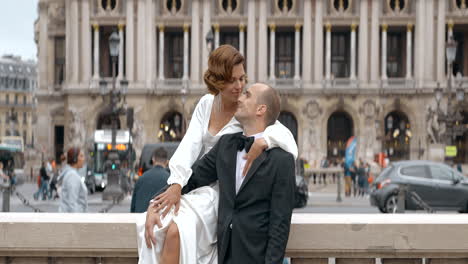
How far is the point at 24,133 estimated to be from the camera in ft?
429

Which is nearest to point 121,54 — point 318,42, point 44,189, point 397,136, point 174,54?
point 174,54

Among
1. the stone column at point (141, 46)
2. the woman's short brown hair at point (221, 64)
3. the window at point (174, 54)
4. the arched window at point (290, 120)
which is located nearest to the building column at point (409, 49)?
the arched window at point (290, 120)

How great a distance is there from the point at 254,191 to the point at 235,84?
0.80m

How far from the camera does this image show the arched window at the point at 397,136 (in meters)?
61.6

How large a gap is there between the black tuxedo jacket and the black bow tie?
102 millimetres

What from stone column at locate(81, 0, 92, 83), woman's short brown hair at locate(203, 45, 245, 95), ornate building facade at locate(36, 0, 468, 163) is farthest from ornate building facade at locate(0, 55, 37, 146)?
woman's short brown hair at locate(203, 45, 245, 95)

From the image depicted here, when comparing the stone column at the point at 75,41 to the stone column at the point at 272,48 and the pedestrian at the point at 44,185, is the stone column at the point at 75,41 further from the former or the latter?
the pedestrian at the point at 44,185

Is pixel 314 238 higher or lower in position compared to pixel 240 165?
lower

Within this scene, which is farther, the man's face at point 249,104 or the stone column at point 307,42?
the stone column at point 307,42

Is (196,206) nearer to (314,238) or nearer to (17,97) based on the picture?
(314,238)

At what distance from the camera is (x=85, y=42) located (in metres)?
62.2

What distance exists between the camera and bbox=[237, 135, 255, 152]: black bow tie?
17.8 ft

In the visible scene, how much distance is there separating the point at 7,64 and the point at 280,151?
133 m

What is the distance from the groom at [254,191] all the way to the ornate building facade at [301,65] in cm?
5401
